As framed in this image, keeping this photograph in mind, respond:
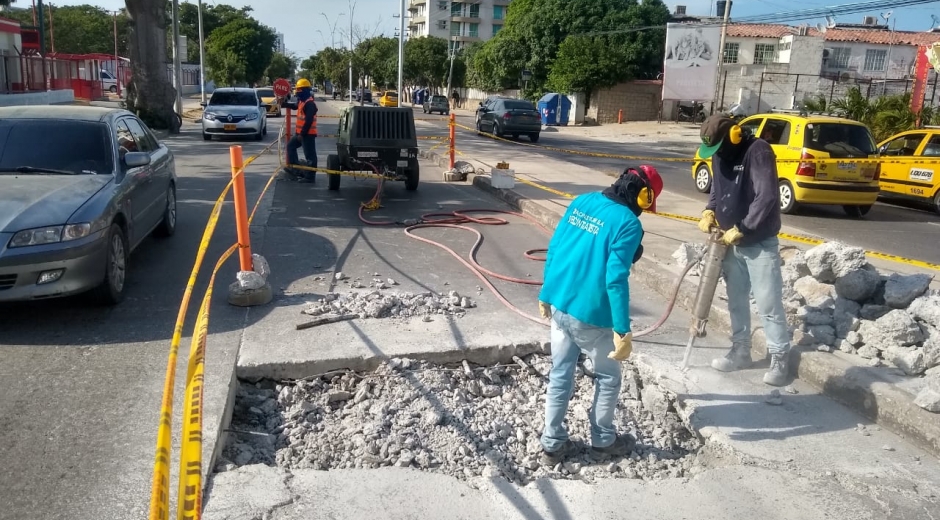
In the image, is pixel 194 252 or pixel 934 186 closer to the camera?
pixel 194 252

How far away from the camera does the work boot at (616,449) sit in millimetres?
4090

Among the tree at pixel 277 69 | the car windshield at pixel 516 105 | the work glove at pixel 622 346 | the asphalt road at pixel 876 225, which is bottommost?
the asphalt road at pixel 876 225

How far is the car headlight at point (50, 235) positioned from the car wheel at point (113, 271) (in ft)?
1.00

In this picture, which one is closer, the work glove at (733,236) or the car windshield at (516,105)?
the work glove at (733,236)

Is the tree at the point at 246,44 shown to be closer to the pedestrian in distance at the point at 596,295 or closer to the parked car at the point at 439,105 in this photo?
the parked car at the point at 439,105

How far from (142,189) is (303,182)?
7.04m

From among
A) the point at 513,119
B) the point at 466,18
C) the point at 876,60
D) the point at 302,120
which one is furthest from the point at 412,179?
the point at 466,18

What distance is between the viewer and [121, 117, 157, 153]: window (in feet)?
25.5

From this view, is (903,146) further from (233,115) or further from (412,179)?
(233,115)

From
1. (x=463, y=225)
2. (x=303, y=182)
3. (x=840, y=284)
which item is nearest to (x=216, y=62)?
(x=303, y=182)

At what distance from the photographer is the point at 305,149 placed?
44.8ft

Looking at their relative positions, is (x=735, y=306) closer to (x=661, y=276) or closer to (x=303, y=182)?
(x=661, y=276)

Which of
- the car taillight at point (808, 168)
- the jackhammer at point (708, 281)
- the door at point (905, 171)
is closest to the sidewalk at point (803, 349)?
the jackhammer at point (708, 281)

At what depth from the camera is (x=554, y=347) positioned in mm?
3986
